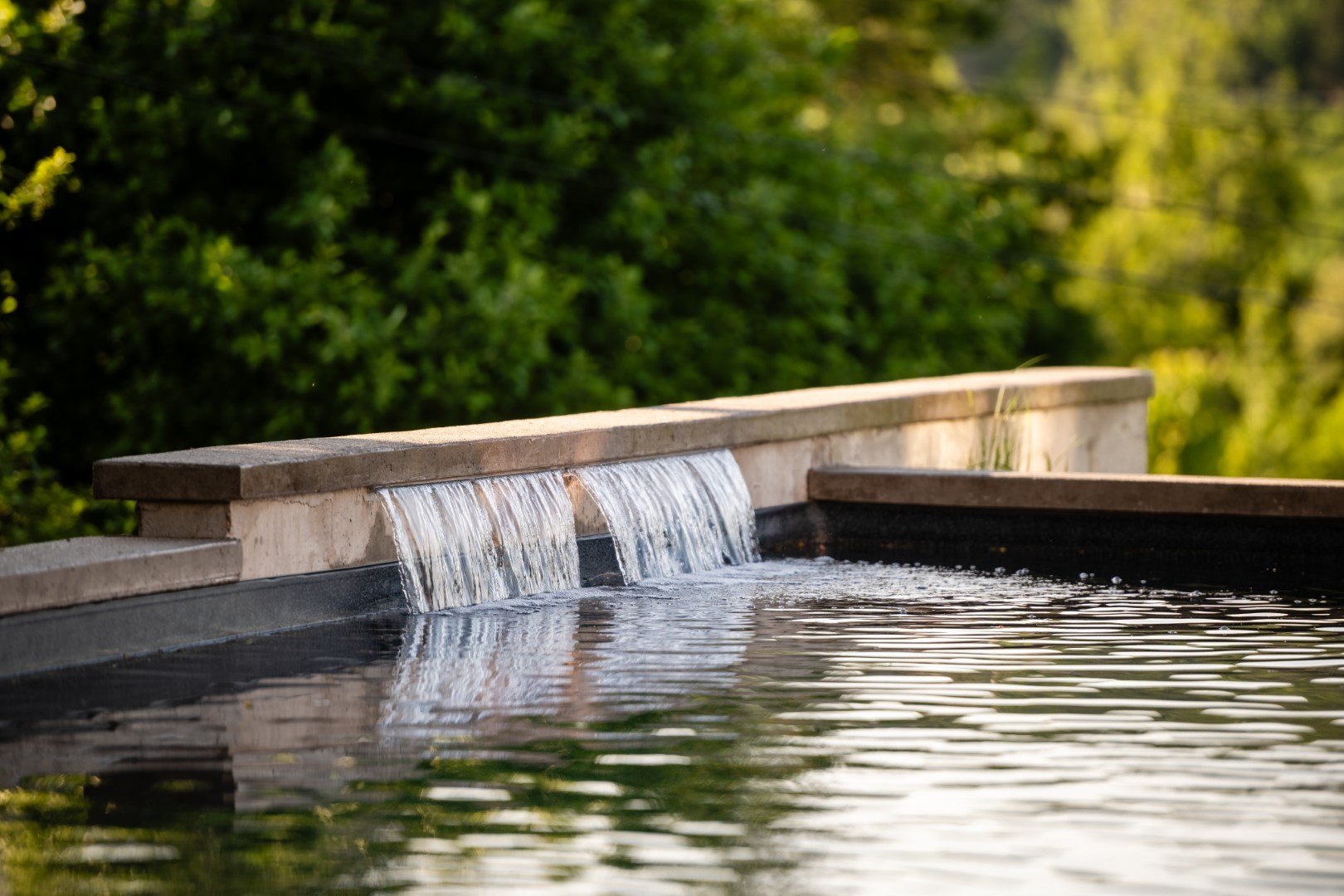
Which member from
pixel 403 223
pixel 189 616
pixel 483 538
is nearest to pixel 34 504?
pixel 483 538

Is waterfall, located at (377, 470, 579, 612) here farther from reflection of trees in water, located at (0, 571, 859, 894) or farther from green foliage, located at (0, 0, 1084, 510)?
green foliage, located at (0, 0, 1084, 510)

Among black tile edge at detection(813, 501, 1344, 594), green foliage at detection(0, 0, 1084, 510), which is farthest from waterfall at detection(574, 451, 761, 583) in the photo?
green foliage at detection(0, 0, 1084, 510)

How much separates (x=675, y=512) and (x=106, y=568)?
3362 millimetres

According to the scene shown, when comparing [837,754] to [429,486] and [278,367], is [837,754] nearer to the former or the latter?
[429,486]

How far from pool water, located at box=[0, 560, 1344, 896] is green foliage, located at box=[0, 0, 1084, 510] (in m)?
7.48

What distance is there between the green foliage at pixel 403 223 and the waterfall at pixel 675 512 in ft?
17.3

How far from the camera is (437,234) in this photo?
15.8 m

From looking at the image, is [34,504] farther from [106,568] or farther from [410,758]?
[410,758]

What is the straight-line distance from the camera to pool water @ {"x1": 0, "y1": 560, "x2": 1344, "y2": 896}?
443 cm

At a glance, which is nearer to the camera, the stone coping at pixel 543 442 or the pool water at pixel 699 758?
the pool water at pixel 699 758

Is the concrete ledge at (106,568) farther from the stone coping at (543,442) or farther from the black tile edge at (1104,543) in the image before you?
the black tile edge at (1104,543)

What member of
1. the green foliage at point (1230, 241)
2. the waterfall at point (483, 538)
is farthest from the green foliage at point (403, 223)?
the green foliage at point (1230, 241)

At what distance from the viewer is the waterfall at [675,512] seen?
908 cm

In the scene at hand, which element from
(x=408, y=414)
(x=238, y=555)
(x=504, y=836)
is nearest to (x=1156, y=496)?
(x=238, y=555)
